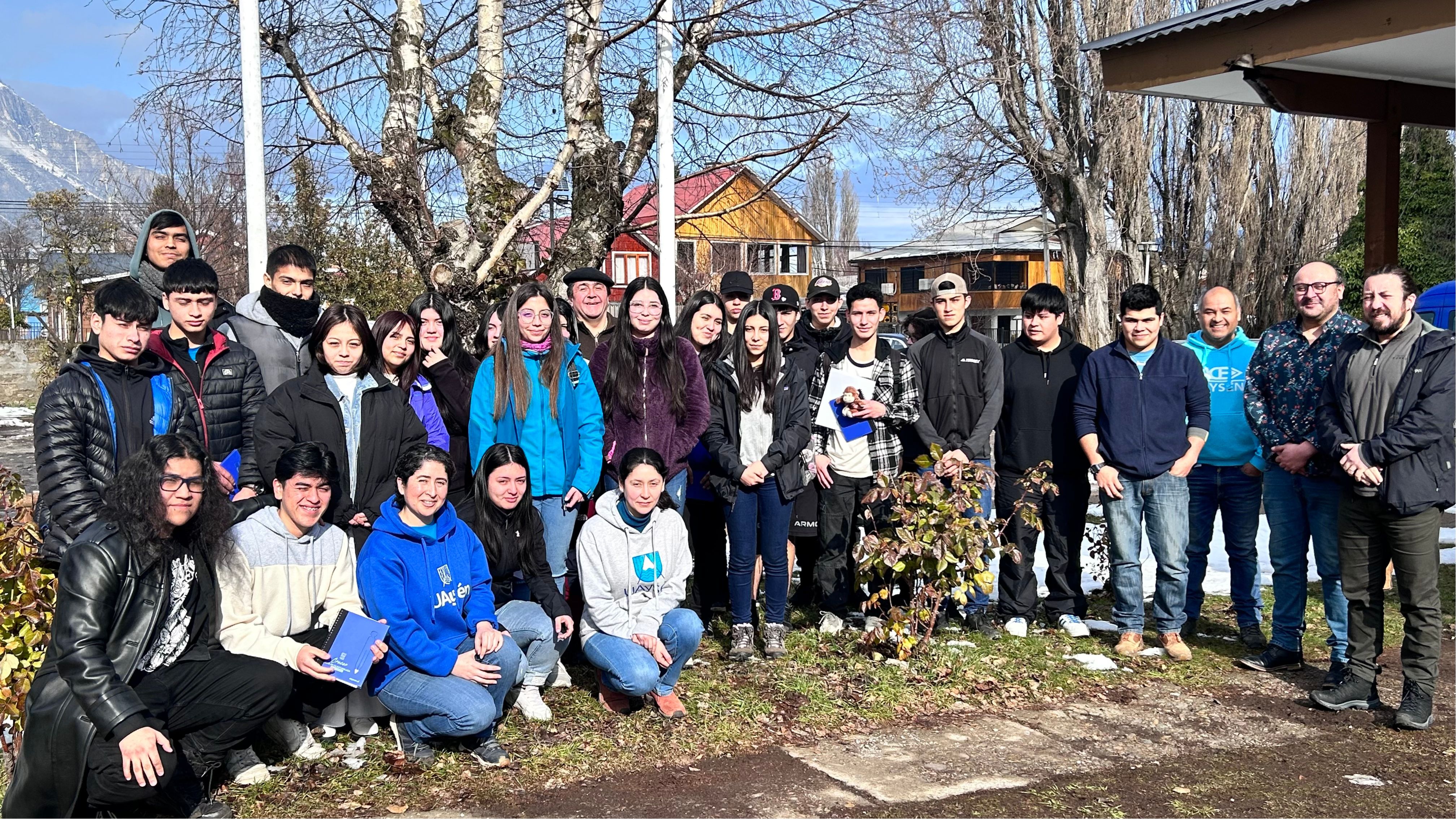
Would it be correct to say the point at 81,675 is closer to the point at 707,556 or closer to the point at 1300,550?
the point at 707,556

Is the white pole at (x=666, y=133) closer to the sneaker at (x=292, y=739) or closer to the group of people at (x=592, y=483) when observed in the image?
the group of people at (x=592, y=483)

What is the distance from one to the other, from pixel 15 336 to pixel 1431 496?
138 ft

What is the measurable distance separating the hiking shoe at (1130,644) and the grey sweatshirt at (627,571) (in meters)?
2.59

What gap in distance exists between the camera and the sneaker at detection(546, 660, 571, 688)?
5285 millimetres

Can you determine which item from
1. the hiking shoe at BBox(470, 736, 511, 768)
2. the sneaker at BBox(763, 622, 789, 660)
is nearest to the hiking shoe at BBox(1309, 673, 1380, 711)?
the sneaker at BBox(763, 622, 789, 660)

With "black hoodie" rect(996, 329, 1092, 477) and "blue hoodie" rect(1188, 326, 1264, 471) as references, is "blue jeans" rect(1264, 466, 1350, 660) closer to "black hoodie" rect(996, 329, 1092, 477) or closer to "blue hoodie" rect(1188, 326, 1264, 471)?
"blue hoodie" rect(1188, 326, 1264, 471)

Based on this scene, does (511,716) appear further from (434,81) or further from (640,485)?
(434,81)

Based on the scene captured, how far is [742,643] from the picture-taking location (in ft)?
18.6

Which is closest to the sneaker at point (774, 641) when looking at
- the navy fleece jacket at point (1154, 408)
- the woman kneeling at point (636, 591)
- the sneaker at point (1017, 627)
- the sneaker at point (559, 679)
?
the woman kneeling at point (636, 591)

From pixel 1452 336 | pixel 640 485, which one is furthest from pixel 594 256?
pixel 1452 336

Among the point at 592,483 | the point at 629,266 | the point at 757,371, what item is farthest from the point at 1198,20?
the point at 629,266

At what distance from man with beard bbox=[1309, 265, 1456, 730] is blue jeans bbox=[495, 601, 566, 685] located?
3720 mm

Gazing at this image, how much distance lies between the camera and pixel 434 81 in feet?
25.9

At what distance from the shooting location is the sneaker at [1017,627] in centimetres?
616
